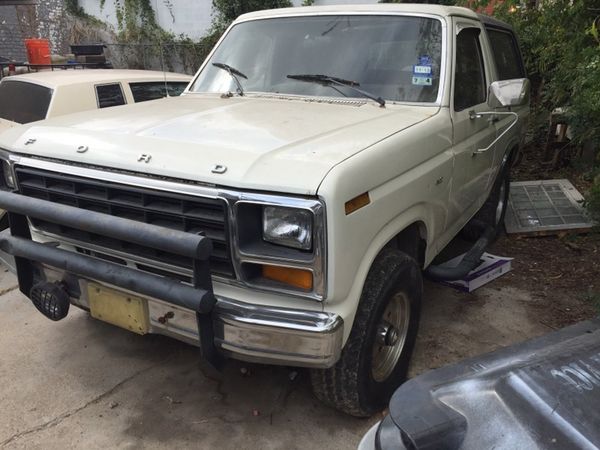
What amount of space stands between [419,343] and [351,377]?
113cm

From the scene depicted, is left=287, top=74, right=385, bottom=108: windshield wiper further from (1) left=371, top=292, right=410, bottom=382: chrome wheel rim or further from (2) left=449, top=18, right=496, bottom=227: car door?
(1) left=371, top=292, right=410, bottom=382: chrome wheel rim

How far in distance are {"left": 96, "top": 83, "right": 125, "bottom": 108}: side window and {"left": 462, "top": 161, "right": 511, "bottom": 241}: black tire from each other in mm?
3883

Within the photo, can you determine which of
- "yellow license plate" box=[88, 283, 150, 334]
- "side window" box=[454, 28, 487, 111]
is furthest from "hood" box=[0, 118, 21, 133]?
"side window" box=[454, 28, 487, 111]

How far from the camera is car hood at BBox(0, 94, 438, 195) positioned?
2.13 meters

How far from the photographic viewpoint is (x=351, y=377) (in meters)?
2.47

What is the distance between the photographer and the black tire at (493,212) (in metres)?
4.78

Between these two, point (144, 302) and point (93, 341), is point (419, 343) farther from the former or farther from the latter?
point (93, 341)

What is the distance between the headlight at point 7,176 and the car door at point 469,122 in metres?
2.52

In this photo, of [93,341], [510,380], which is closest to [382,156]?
[510,380]

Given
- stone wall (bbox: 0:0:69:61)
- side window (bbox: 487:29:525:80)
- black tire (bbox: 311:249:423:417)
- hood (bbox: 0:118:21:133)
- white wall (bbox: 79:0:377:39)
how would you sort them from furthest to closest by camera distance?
stone wall (bbox: 0:0:69:61)
white wall (bbox: 79:0:377:39)
hood (bbox: 0:118:21:133)
side window (bbox: 487:29:525:80)
black tire (bbox: 311:249:423:417)

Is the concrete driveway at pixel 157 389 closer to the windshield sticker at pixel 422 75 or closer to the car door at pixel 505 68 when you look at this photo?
the car door at pixel 505 68

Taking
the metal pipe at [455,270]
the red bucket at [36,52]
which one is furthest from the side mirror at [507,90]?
the red bucket at [36,52]

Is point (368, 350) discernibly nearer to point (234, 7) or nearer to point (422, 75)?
point (422, 75)

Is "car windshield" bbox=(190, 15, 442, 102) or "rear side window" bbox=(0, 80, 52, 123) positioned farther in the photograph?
"rear side window" bbox=(0, 80, 52, 123)
